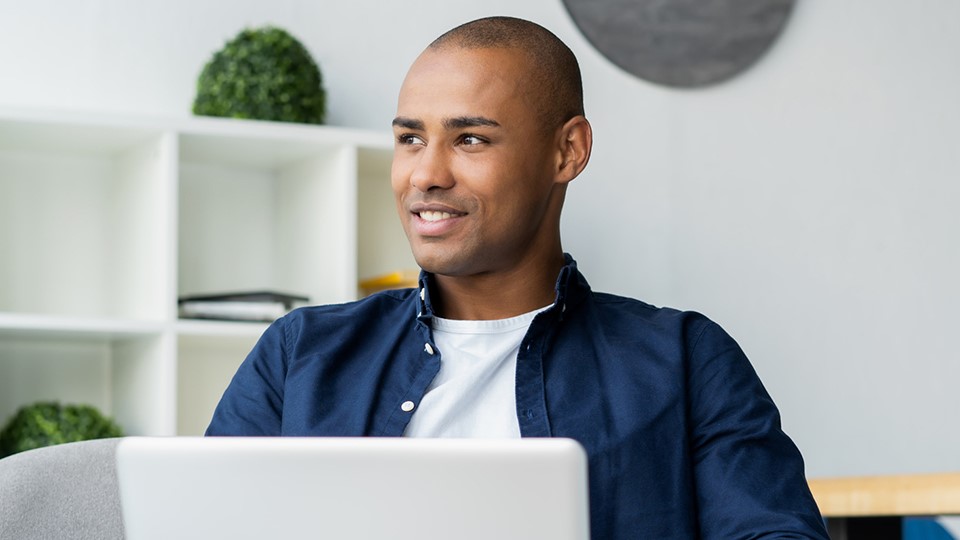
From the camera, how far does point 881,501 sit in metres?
2.06

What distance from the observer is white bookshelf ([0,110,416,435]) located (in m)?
2.46

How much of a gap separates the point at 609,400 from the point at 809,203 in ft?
6.27

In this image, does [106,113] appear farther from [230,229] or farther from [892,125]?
[892,125]

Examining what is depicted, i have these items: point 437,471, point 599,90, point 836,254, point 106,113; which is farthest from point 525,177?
point 836,254

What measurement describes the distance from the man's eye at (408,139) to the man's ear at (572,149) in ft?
0.63

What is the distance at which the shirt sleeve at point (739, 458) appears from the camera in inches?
56.5

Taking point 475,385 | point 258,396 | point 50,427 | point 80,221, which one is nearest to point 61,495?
point 258,396

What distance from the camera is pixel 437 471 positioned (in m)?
0.87

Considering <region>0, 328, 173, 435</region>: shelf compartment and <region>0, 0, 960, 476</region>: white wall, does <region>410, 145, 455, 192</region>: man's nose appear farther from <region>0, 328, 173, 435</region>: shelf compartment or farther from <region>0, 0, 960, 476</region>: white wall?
<region>0, 0, 960, 476</region>: white wall

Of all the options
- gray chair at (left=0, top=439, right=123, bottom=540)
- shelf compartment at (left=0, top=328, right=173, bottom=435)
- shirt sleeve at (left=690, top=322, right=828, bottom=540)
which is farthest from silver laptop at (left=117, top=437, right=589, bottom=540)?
shelf compartment at (left=0, top=328, right=173, bottom=435)

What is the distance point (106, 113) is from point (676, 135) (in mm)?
1403

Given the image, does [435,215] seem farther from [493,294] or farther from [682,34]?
[682,34]

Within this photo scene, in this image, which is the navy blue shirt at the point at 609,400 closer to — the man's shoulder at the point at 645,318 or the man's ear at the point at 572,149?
the man's shoulder at the point at 645,318

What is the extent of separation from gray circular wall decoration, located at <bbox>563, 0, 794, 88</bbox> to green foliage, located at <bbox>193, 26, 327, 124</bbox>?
2.64 feet
